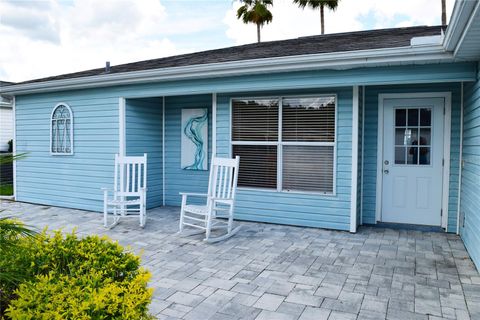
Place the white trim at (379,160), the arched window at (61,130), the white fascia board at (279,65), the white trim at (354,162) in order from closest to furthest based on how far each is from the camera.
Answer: the white fascia board at (279,65) → the white trim at (354,162) → the white trim at (379,160) → the arched window at (61,130)

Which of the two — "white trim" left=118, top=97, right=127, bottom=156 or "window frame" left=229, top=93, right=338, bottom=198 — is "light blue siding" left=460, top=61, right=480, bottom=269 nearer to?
"window frame" left=229, top=93, right=338, bottom=198

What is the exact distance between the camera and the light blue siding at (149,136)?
626cm

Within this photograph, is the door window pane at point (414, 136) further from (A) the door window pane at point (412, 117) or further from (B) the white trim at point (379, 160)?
(B) the white trim at point (379, 160)

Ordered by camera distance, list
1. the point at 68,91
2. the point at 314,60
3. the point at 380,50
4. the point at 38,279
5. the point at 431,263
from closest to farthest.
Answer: the point at 38,279, the point at 431,263, the point at 380,50, the point at 314,60, the point at 68,91

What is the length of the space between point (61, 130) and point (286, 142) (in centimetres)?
417

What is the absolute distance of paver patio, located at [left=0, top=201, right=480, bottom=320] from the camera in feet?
9.08

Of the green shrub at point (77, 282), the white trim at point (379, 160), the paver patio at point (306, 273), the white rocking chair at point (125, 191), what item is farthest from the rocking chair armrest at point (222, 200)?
the green shrub at point (77, 282)

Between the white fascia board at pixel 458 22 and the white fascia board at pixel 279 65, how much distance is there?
29cm

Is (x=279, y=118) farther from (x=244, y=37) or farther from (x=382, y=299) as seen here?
(x=244, y=37)

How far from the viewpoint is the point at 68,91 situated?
6.63m

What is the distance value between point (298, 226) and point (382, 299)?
246 centimetres

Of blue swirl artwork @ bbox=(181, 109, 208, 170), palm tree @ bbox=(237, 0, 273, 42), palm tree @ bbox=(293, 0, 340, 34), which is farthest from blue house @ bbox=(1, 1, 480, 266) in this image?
palm tree @ bbox=(237, 0, 273, 42)

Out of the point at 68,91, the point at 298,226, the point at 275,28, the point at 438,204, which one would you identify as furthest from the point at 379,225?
the point at 275,28

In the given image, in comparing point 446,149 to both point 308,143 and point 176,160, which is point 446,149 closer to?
point 308,143
